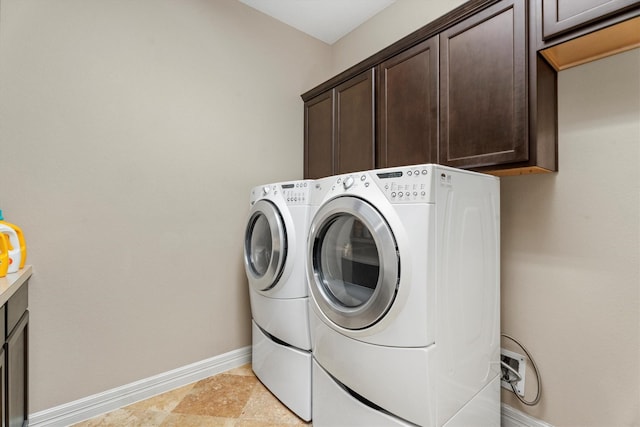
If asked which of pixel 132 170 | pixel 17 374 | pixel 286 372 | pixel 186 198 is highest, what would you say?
pixel 132 170

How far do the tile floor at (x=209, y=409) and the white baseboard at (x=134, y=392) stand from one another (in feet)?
0.11

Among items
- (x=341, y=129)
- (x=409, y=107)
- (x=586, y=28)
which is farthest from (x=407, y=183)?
(x=341, y=129)

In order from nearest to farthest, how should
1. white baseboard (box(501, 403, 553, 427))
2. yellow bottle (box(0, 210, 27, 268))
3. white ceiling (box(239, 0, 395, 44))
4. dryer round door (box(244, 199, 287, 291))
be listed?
yellow bottle (box(0, 210, 27, 268)) → white baseboard (box(501, 403, 553, 427)) → dryer round door (box(244, 199, 287, 291)) → white ceiling (box(239, 0, 395, 44))

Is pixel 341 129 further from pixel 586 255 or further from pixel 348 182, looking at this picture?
pixel 586 255

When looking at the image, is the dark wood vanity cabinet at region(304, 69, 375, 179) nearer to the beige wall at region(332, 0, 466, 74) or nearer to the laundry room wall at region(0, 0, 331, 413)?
the laundry room wall at region(0, 0, 331, 413)

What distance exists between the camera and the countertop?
106 cm

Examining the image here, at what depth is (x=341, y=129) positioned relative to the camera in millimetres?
2201

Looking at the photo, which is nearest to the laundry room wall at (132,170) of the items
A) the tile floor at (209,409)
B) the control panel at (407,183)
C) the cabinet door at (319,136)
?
the tile floor at (209,409)

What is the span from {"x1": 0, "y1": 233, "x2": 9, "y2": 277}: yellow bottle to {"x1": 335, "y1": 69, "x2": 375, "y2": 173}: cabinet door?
1786mm

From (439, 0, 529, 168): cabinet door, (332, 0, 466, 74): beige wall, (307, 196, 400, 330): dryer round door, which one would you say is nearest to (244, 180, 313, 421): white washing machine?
(307, 196, 400, 330): dryer round door

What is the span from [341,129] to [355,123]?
0.15m

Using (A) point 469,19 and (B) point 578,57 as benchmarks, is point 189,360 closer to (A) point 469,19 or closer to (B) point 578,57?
(A) point 469,19

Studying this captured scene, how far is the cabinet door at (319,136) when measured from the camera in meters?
2.32

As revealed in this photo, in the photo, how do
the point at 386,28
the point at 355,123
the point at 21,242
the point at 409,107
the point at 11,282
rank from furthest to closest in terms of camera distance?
the point at 386,28, the point at 355,123, the point at 409,107, the point at 21,242, the point at 11,282
